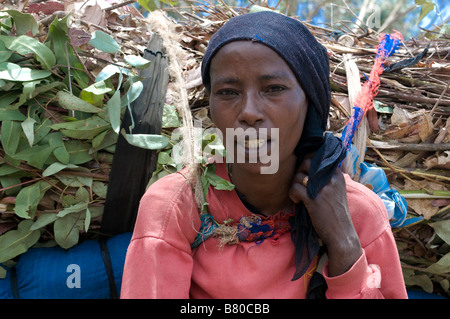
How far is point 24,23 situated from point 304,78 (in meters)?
1.17

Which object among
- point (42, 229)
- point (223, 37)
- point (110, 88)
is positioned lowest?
point (42, 229)

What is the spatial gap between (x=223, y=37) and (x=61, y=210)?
0.96 meters

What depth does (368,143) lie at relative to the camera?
1.90 meters


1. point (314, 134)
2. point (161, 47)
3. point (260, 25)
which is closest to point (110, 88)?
point (161, 47)

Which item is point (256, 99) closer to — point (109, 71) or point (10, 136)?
point (109, 71)

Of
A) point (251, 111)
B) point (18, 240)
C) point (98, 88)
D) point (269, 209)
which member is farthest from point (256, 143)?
point (18, 240)

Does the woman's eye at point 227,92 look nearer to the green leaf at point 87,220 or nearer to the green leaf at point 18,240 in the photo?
the green leaf at point 87,220

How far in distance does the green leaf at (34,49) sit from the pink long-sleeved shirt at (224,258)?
0.70 m

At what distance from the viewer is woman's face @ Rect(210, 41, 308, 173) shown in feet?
4.25

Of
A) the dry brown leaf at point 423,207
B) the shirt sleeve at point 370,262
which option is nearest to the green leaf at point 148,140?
the shirt sleeve at point 370,262

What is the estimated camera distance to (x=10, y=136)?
5.23ft

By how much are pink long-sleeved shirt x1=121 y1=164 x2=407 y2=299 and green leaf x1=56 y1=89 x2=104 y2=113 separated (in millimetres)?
461

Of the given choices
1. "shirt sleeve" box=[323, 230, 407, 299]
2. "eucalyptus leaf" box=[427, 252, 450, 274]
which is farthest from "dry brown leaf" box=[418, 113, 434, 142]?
"shirt sleeve" box=[323, 230, 407, 299]
